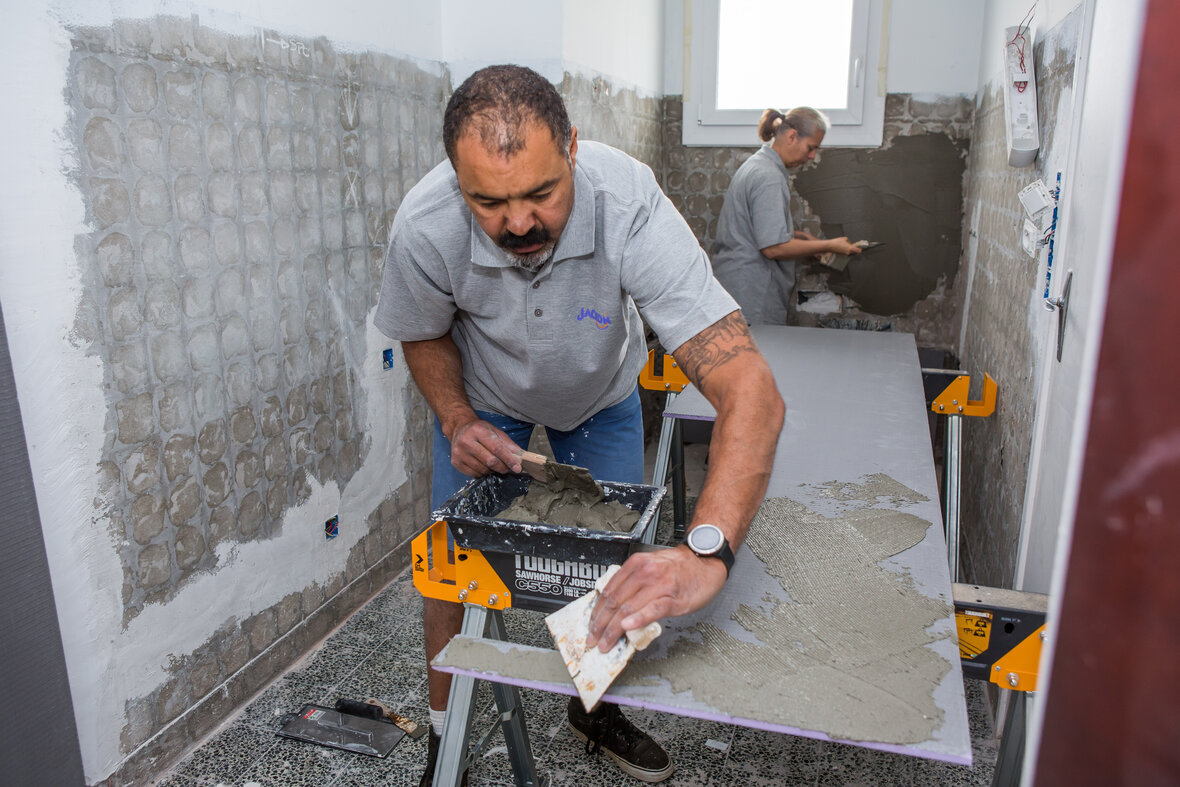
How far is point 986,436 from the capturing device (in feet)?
9.59

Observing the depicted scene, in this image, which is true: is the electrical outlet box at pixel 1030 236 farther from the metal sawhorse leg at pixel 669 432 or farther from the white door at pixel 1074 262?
the metal sawhorse leg at pixel 669 432

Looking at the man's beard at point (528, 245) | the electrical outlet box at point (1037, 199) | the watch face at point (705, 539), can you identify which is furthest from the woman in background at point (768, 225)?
the watch face at point (705, 539)

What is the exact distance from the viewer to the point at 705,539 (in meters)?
1.12

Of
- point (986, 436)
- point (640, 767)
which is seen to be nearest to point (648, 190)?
point (640, 767)

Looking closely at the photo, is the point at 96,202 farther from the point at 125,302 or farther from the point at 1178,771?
the point at 1178,771

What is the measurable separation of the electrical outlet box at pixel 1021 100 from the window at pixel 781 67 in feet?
5.89

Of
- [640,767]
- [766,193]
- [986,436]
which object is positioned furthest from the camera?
[766,193]

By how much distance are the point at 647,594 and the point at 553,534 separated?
0.28 meters

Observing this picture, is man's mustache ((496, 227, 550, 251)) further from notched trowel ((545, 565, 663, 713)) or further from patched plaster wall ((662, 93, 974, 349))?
patched plaster wall ((662, 93, 974, 349))

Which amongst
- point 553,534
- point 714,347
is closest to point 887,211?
point 714,347

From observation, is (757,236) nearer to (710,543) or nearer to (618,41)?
(618,41)

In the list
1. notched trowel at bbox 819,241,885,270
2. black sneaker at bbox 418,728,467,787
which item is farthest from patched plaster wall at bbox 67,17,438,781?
notched trowel at bbox 819,241,885,270

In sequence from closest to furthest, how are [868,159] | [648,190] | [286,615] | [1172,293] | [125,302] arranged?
1. [1172,293]
2. [648,190]
3. [125,302]
4. [286,615]
5. [868,159]

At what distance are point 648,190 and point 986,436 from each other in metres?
1.92
